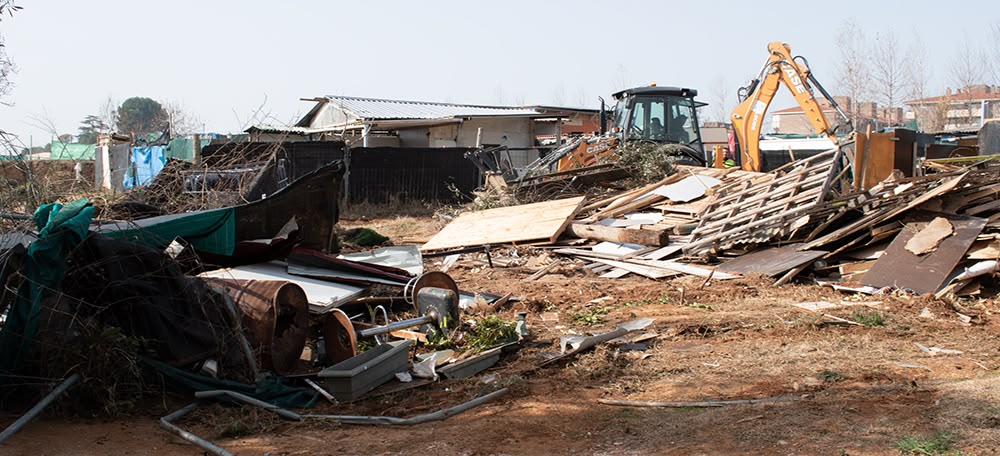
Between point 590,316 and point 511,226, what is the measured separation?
16.8 feet

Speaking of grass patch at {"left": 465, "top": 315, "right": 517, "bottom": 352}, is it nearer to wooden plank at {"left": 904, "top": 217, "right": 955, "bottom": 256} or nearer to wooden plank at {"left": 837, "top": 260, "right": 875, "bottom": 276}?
wooden plank at {"left": 837, "top": 260, "right": 875, "bottom": 276}

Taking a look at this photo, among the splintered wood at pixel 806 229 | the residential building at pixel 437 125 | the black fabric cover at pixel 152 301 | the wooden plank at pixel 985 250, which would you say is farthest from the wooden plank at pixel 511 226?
the residential building at pixel 437 125

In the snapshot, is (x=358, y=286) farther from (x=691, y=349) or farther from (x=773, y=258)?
(x=773, y=258)

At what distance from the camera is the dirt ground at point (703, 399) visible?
473cm

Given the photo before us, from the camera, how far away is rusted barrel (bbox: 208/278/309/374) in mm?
6402

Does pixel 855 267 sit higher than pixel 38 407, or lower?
higher

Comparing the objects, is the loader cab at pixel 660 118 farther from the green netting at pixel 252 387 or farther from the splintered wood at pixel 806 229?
the green netting at pixel 252 387

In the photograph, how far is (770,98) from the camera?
623 inches

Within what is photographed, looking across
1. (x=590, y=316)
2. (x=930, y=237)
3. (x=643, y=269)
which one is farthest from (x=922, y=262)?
(x=590, y=316)

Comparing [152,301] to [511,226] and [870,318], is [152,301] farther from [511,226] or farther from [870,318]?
[511,226]

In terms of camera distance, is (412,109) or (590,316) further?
(412,109)

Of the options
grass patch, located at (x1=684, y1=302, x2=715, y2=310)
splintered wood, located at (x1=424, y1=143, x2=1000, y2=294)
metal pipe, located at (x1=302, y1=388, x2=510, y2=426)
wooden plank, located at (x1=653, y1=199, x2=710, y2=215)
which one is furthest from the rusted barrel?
wooden plank, located at (x1=653, y1=199, x2=710, y2=215)

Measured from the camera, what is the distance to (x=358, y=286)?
8.27 metres

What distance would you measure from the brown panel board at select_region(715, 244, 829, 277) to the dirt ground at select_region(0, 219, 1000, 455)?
4.10 ft
